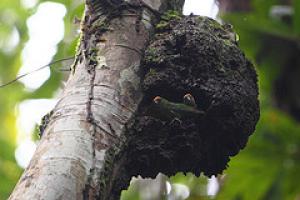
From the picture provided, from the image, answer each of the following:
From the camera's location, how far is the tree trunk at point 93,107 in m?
1.07

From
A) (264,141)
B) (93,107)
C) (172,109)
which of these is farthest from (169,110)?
(264,141)

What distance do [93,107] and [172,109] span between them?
195 mm

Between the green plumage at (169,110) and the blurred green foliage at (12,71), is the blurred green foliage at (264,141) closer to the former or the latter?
the blurred green foliage at (12,71)

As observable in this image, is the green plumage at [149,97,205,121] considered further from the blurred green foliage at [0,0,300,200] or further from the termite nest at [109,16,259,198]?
the blurred green foliage at [0,0,300,200]

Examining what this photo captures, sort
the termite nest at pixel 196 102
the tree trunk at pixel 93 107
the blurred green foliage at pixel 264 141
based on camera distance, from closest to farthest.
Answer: the tree trunk at pixel 93 107, the termite nest at pixel 196 102, the blurred green foliage at pixel 264 141

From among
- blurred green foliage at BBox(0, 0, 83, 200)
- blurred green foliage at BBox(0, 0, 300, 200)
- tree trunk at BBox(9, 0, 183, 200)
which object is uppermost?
blurred green foliage at BBox(0, 0, 83, 200)

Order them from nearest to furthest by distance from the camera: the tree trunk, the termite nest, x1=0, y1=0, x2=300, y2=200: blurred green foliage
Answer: the tree trunk, the termite nest, x1=0, y1=0, x2=300, y2=200: blurred green foliage

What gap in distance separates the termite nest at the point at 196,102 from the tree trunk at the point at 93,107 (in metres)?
0.04

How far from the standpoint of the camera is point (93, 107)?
1.23 m

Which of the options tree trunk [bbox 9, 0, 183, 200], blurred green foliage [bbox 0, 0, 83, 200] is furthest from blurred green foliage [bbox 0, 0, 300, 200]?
tree trunk [bbox 9, 0, 183, 200]

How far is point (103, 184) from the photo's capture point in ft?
3.79

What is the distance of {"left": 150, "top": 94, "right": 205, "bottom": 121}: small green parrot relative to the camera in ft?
4.37

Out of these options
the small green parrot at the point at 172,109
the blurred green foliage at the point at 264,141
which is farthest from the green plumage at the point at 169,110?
the blurred green foliage at the point at 264,141

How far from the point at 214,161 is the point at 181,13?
1.31 ft
